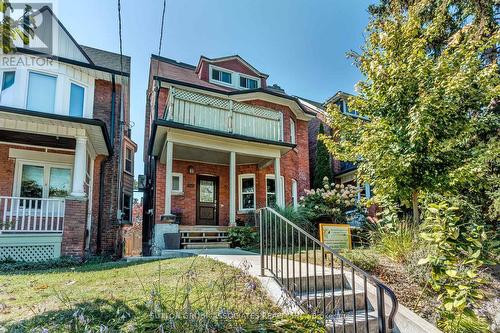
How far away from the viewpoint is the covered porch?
8.15 meters

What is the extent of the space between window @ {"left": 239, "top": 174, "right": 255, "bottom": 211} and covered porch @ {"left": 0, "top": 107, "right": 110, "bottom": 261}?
5813mm

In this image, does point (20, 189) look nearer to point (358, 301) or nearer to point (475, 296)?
point (358, 301)

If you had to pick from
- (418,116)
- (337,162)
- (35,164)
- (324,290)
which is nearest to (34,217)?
(35,164)

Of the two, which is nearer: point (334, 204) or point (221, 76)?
point (334, 204)

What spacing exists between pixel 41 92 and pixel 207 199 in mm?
7162

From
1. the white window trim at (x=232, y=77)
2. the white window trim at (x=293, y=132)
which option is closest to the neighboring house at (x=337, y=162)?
the white window trim at (x=293, y=132)

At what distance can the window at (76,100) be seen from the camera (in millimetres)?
10521

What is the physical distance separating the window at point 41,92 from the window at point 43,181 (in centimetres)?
210

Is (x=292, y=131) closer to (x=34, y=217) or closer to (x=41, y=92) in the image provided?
(x=41, y=92)

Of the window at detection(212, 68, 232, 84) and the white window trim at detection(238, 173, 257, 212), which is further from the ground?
the window at detection(212, 68, 232, 84)

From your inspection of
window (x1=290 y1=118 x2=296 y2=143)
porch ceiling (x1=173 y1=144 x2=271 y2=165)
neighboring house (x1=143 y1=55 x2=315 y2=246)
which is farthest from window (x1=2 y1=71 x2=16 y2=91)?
window (x1=290 y1=118 x2=296 y2=143)

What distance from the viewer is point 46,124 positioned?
8.81 metres

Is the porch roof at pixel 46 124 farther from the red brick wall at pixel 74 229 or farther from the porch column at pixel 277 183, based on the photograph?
the porch column at pixel 277 183

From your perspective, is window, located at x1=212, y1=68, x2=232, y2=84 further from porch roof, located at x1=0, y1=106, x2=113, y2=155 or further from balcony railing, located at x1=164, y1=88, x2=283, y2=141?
porch roof, located at x1=0, y1=106, x2=113, y2=155
